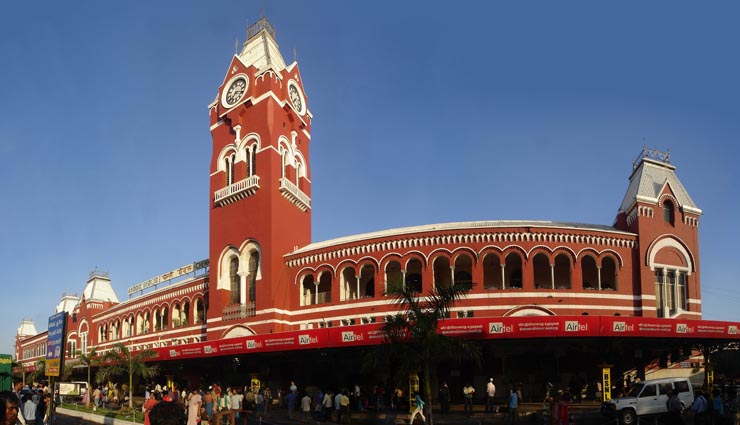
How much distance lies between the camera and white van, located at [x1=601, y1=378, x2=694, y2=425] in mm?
26359

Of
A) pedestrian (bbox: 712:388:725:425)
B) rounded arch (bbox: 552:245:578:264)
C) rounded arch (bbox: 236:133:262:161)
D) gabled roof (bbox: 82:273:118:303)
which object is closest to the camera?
pedestrian (bbox: 712:388:725:425)

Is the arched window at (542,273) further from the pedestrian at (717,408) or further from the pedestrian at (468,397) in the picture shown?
the pedestrian at (717,408)

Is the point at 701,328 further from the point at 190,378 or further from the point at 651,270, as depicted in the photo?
the point at 190,378

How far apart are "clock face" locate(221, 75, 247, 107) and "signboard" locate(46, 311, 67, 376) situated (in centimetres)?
2831

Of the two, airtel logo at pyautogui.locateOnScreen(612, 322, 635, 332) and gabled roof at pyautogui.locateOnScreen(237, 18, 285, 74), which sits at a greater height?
gabled roof at pyautogui.locateOnScreen(237, 18, 285, 74)

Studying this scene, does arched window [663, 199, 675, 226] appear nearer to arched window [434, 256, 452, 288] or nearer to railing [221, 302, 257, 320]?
arched window [434, 256, 452, 288]

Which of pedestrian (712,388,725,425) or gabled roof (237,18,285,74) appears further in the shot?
gabled roof (237,18,285,74)

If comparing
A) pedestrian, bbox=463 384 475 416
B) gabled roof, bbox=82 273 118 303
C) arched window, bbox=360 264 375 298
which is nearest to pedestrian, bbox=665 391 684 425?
pedestrian, bbox=463 384 475 416

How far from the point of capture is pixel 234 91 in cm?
5041

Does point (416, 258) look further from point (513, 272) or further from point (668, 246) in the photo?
point (668, 246)

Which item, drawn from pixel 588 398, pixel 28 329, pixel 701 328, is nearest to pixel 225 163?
pixel 588 398

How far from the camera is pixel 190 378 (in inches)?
1943

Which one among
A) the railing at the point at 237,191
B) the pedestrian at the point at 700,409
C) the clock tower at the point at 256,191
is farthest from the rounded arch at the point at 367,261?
the pedestrian at the point at 700,409

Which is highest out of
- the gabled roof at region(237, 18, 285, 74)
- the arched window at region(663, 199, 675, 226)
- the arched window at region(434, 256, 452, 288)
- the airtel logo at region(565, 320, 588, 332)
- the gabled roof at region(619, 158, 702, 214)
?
the gabled roof at region(237, 18, 285, 74)
